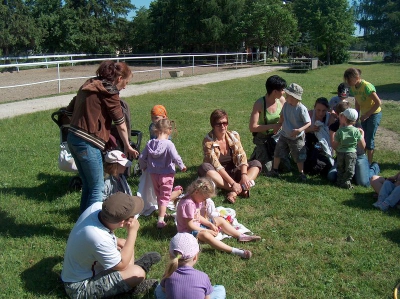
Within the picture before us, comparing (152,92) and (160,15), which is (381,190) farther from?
(160,15)

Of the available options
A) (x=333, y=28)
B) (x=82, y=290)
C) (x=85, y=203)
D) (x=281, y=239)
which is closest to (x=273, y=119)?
(x=281, y=239)

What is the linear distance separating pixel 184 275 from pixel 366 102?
506 cm

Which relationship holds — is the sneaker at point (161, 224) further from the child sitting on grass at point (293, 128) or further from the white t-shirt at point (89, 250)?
the child sitting on grass at point (293, 128)

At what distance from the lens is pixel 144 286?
349 cm

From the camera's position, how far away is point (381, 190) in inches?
216

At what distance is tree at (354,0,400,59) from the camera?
1977 inches

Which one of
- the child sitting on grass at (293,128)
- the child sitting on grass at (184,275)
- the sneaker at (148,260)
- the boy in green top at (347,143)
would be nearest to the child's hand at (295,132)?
the child sitting on grass at (293,128)

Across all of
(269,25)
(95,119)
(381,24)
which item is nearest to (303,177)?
(95,119)

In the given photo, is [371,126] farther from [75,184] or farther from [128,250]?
[128,250]

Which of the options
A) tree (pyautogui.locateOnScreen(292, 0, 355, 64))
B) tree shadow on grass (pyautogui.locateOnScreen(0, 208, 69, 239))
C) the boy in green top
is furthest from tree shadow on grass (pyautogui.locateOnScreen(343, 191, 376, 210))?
tree (pyautogui.locateOnScreen(292, 0, 355, 64))

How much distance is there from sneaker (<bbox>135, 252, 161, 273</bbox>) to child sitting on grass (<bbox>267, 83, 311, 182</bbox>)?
308 centimetres

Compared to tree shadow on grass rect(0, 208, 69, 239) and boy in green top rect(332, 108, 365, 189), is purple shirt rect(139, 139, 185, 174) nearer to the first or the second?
tree shadow on grass rect(0, 208, 69, 239)

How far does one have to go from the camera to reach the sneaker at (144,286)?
3.47 m

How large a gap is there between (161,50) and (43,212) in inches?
1697
